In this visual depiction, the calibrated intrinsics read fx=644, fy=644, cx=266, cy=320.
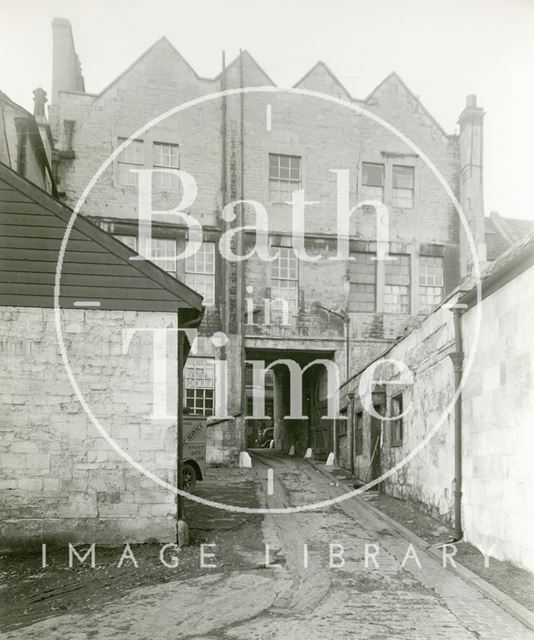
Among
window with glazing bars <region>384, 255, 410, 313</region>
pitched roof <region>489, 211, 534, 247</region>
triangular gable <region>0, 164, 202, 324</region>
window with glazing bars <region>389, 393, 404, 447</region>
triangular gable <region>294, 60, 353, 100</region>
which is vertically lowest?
window with glazing bars <region>389, 393, 404, 447</region>

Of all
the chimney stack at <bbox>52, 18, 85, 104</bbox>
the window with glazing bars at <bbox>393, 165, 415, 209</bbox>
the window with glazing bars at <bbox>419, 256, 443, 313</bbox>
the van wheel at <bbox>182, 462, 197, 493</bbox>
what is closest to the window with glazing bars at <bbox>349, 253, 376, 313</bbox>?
the window with glazing bars at <bbox>419, 256, 443, 313</bbox>

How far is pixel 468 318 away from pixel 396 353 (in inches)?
199

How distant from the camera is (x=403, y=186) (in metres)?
22.9

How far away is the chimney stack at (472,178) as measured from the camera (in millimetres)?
22234

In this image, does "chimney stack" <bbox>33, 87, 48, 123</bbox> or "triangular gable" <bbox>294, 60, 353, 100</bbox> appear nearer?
"chimney stack" <bbox>33, 87, 48, 123</bbox>

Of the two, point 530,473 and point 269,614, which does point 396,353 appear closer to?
point 530,473

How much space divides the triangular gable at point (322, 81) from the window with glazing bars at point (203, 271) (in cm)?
682

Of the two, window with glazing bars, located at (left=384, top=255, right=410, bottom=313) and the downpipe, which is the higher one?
window with glazing bars, located at (left=384, top=255, right=410, bottom=313)

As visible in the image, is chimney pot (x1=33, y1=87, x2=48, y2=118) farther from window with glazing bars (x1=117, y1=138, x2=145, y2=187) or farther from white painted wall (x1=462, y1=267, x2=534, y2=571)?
white painted wall (x1=462, y1=267, x2=534, y2=571)

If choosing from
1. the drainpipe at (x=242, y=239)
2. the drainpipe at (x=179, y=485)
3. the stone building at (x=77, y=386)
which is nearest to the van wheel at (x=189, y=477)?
the drainpipe at (x=179, y=485)

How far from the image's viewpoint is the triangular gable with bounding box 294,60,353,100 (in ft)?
74.5

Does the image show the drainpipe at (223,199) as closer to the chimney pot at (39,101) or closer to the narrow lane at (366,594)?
the chimney pot at (39,101)

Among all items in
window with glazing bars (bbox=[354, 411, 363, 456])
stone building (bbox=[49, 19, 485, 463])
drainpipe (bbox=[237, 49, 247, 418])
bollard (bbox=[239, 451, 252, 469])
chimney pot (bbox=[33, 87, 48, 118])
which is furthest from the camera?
drainpipe (bbox=[237, 49, 247, 418])

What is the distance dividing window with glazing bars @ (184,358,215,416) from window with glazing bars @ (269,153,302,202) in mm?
6038
